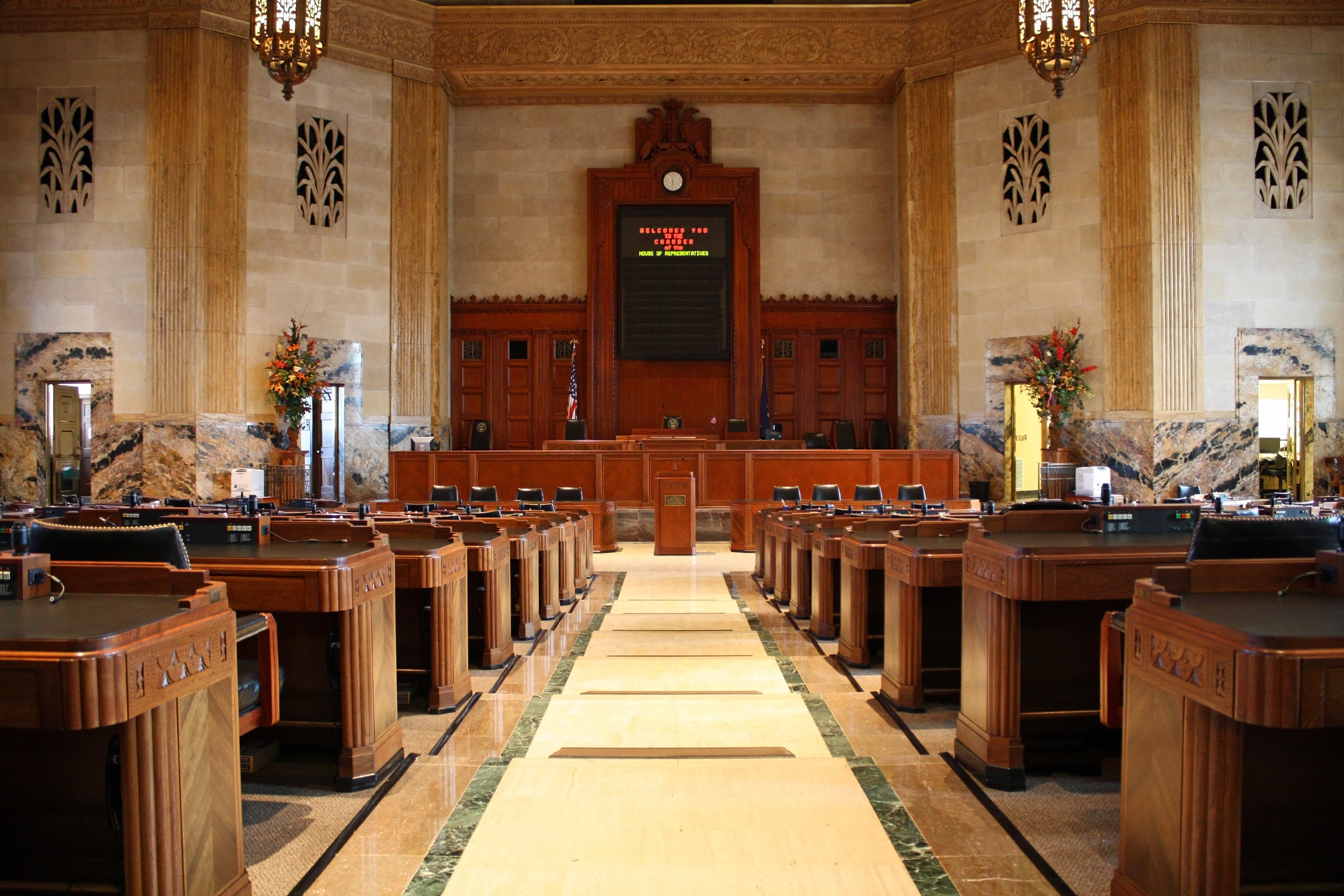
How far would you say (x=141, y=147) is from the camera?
13.3m

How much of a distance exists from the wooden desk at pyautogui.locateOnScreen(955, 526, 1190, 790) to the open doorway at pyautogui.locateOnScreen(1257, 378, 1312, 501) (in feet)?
35.3

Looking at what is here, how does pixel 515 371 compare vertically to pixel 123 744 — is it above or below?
above

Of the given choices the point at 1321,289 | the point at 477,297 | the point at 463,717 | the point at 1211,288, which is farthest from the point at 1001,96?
the point at 463,717

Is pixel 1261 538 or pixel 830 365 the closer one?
pixel 1261 538

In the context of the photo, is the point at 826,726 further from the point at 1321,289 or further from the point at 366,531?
the point at 1321,289

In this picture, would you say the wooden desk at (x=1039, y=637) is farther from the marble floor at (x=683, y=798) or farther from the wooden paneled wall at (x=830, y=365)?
the wooden paneled wall at (x=830, y=365)

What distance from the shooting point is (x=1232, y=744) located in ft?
6.84

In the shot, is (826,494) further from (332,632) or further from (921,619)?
(332,632)

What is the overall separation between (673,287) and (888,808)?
13798 millimetres

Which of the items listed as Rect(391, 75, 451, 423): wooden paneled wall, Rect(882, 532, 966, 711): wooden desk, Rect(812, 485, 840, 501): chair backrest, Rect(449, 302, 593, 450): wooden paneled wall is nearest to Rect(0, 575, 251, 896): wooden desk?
Rect(882, 532, 966, 711): wooden desk

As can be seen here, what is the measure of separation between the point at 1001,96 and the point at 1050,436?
17.2 feet

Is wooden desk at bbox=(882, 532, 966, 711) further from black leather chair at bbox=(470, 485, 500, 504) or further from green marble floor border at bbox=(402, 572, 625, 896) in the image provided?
black leather chair at bbox=(470, 485, 500, 504)

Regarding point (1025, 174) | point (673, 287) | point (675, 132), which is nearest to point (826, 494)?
point (1025, 174)

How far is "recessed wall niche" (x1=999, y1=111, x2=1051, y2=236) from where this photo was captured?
14.0 meters
